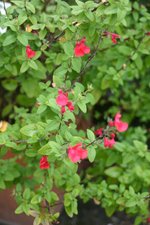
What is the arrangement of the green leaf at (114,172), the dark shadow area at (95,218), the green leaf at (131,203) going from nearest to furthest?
the green leaf at (131,203) → the green leaf at (114,172) → the dark shadow area at (95,218)

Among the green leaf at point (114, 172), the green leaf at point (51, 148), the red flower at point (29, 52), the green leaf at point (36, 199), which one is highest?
the red flower at point (29, 52)

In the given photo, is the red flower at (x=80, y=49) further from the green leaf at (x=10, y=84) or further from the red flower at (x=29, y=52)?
the green leaf at (x=10, y=84)

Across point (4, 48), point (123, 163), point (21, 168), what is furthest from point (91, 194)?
point (4, 48)

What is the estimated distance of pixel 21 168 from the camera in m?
2.18

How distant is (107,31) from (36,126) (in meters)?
0.55

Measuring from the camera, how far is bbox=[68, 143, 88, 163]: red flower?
1.35 meters

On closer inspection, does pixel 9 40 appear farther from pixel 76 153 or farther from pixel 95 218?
pixel 95 218

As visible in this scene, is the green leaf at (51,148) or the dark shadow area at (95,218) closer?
the green leaf at (51,148)

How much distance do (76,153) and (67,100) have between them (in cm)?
18

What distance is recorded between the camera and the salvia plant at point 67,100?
1.51m

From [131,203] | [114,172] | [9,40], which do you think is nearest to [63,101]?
[9,40]

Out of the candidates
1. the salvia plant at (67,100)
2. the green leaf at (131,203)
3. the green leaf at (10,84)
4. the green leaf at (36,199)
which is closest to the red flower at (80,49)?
→ the salvia plant at (67,100)

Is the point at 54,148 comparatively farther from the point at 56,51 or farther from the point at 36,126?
the point at 56,51

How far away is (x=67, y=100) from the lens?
142 centimetres
